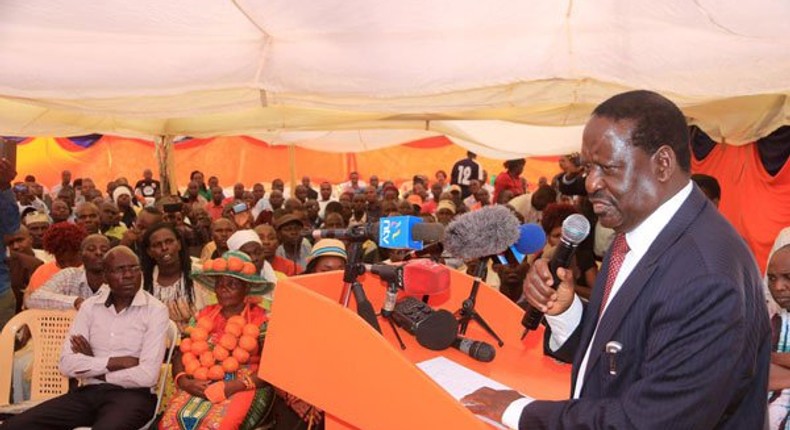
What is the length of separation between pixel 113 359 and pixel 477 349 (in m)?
2.34

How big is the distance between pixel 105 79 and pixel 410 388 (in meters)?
3.85

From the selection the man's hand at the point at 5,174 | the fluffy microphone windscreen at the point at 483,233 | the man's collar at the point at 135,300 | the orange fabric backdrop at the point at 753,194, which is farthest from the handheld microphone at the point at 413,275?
the orange fabric backdrop at the point at 753,194

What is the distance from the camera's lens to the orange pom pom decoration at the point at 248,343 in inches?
137

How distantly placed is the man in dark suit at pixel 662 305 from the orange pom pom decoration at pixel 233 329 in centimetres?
224

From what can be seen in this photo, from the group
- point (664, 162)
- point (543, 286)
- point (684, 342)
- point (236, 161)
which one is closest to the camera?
point (684, 342)

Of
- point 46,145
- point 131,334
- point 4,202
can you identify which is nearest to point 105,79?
point 4,202

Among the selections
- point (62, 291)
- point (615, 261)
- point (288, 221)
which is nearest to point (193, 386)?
point (62, 291)

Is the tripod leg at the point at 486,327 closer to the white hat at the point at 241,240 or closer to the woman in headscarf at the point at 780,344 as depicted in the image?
the woman in headscarf at the point at 780,344

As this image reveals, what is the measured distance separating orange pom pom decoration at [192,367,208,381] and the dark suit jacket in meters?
2.32

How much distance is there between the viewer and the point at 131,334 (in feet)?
12.0

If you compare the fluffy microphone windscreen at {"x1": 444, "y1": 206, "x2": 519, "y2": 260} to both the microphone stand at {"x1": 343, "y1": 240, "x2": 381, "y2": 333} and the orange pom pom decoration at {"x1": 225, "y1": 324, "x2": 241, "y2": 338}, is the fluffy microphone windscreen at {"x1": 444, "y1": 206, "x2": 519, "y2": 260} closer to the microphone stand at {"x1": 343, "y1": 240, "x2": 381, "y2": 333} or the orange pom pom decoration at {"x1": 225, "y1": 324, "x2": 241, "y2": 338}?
the microphone stand at {"x1": 343, "y1": 240, "x2": 381, "y2": 333}

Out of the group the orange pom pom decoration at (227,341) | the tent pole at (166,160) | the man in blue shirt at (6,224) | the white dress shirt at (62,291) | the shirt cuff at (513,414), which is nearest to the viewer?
the shirt cuff at (513,414)

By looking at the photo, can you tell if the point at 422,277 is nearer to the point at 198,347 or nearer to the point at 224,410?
the point at 224,410

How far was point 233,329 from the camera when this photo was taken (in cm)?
350
